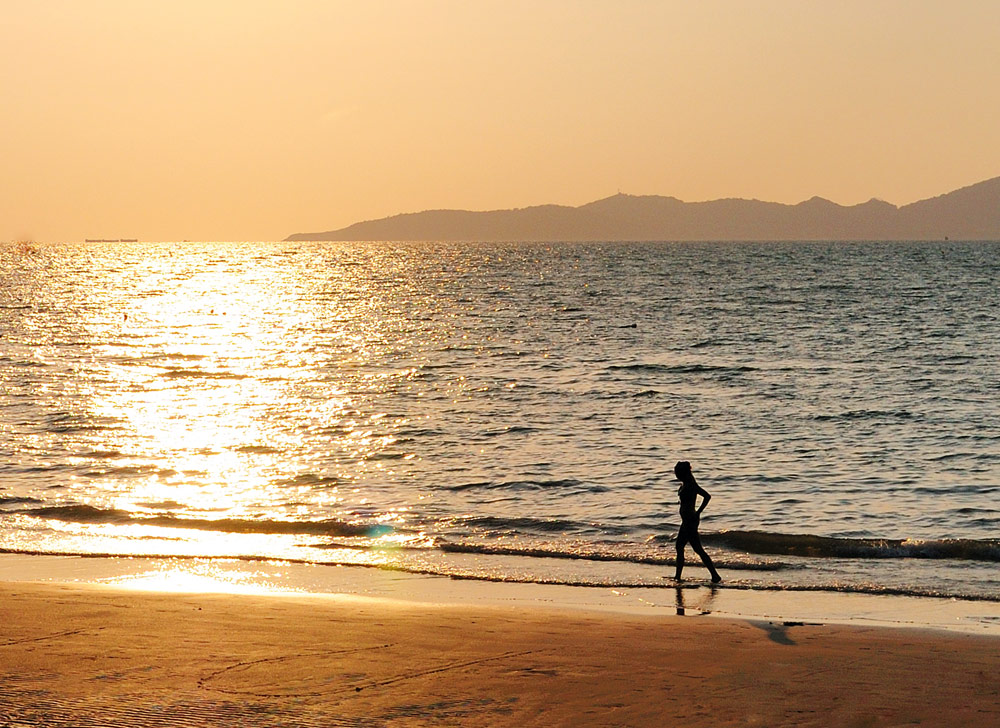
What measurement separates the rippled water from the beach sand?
3899 millimetres

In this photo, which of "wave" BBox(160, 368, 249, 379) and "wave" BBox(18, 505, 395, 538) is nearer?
"wave" BBox(18, 505, 395, 538)

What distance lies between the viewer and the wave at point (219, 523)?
20297 millimetres

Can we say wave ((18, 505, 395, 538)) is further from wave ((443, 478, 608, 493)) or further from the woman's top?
the woman's top

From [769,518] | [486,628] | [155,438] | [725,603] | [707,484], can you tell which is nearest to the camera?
[486,628]

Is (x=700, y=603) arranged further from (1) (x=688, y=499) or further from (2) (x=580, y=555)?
(2) (x=580, y=555)

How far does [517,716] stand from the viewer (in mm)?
9203

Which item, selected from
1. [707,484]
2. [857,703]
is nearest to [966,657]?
[857,703]

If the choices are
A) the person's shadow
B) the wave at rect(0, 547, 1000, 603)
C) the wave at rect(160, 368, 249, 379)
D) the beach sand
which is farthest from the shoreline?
the wave at rect(160, 368, 249, 379)

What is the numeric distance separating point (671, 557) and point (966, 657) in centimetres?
688

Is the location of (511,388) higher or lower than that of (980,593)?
higher

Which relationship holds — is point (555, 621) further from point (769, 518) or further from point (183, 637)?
point (769, 518)

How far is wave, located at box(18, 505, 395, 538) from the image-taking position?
20.3 meters

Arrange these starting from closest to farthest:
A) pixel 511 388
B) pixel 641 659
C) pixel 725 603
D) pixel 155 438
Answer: pixel 641 659, pixel 725 603, pixel 155 438, pixel 511 388

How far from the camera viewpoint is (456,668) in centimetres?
1068
